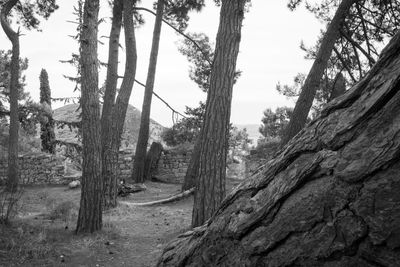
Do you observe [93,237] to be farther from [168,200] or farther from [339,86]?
[339,86]

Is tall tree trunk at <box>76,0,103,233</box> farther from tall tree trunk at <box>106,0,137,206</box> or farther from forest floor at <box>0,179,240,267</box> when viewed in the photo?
tall tree trunk at <box>106,0,137,206</box>

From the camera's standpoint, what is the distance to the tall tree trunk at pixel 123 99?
9469 mm

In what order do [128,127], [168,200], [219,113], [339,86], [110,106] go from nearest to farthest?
[219,113] < [110,106] < [168,200] < [339,86] < [128,127]

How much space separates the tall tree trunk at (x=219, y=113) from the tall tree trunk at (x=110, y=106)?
4087mm

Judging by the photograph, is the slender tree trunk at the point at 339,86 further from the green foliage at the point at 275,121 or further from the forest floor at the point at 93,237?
the green foliage at the point at 275,121

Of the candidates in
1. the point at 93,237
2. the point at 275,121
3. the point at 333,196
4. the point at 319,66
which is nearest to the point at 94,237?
the point at 93,237

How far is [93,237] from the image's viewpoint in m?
6.62

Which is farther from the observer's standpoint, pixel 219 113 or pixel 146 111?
pixel 146 111

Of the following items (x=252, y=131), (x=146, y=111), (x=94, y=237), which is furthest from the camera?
(x=252, y=131)

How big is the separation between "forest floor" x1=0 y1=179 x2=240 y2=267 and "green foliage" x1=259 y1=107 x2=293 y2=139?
1792 centimetres

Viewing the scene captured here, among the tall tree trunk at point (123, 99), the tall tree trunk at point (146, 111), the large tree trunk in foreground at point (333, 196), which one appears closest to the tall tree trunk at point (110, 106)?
the tall tree trunk at point (123, 99)

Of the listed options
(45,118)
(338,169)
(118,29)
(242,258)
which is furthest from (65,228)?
(45,118)

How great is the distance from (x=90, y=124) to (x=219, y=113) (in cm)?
256

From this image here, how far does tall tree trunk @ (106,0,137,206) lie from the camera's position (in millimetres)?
9469
